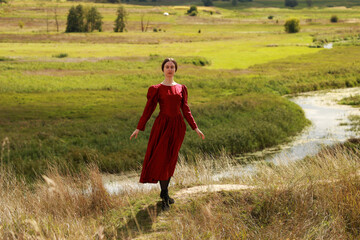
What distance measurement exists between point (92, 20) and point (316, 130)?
3216 inches

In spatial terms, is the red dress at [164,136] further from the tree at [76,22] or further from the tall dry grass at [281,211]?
the tree at [76,22]


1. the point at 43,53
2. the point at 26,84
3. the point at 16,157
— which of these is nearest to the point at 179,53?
the point at 43,53

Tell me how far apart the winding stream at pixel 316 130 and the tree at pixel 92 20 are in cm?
7111

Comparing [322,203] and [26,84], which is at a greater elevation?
[322,203]

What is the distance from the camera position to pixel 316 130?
819 inches

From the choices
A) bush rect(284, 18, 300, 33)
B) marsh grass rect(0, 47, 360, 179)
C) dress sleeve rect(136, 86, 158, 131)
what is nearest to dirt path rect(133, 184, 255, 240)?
dress sleeve rect(136, 86, 158, 131)

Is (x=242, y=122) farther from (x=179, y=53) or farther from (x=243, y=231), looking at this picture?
(x=179, y=53)

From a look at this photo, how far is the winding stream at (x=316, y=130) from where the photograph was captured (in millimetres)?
15108

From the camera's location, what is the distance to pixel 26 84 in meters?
31.3

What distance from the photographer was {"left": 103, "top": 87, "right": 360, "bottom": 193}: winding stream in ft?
49.6

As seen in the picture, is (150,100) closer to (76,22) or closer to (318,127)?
(318,127)

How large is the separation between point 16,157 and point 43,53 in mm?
41254

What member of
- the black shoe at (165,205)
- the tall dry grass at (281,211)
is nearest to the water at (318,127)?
the tall dry grass at (281,211)

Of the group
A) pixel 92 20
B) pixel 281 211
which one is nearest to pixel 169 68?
pixel 281 211
